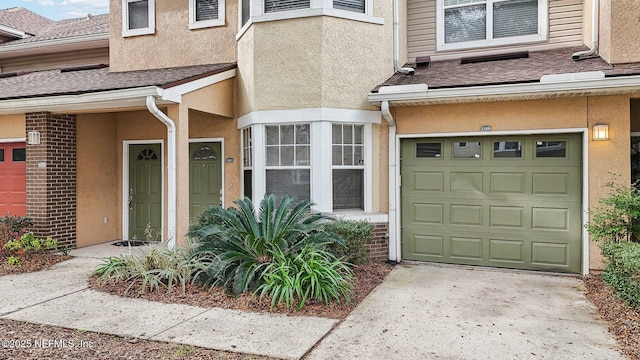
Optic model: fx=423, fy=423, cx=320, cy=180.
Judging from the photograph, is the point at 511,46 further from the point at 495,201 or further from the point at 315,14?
the point at 315,14

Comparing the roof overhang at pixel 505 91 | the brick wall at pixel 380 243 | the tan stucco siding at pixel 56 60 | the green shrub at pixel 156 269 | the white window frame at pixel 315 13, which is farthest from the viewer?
the tan stucco siding at pixel 56 60

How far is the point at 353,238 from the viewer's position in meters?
6.55

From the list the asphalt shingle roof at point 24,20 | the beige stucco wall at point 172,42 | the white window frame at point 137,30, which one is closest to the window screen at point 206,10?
the beige stucco wall at point 172,42

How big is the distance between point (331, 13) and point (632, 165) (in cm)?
572

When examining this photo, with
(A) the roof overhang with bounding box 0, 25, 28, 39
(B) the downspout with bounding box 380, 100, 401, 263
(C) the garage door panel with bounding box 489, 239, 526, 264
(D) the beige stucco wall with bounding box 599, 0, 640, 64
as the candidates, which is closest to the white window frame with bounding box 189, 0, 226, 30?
(B) the downspout with bounding box 380, 100, 401, 263

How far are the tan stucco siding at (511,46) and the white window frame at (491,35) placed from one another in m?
0.08

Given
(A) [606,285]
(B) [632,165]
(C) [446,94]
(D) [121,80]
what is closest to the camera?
(A) [606,285]

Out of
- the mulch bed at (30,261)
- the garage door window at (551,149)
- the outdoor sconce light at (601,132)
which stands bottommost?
the mulch bed at (30,261)

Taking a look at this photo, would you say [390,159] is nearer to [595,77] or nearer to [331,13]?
[331,13]

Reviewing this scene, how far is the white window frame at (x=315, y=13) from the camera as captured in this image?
7.19 meters

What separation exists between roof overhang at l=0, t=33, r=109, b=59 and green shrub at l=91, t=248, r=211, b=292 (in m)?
6.60

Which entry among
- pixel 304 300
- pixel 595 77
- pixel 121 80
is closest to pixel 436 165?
pixel 595 77

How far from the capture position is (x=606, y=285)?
5.70 m

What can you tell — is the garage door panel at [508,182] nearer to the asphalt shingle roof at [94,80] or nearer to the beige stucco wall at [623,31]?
the beige stucco wall at [623,31]
